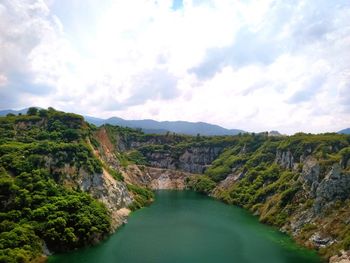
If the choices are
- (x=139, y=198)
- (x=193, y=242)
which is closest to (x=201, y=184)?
(x=139, y=198)

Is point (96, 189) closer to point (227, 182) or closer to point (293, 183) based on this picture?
point (293, 183)

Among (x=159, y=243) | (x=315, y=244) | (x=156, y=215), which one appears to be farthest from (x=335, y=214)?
(x=156, y=215)

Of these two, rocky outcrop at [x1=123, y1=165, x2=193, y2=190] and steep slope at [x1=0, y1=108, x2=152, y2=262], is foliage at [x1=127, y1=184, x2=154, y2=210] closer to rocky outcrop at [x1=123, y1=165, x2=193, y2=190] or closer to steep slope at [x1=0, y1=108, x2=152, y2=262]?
steep slope at [x1=0, y1=108, x2=152, y2=262]

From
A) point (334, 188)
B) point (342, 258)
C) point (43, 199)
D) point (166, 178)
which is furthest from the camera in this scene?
point (166, 178)

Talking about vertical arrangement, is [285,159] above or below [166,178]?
above

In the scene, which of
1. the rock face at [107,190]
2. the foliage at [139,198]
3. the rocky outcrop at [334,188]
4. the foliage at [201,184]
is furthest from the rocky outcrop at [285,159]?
the rock face at [107,190]

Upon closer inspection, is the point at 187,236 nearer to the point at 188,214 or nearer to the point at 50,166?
the point at 188,214
